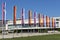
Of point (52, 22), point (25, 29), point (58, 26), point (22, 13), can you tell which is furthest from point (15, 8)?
point (58, 26)

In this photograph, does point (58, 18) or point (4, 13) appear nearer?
point (4, 13)

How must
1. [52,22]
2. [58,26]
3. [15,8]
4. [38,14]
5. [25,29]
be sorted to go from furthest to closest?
[58,26] < [25,29] < [52,22] < [38,14] < [15,8]

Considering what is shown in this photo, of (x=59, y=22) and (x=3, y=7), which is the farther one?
(x=59, y=22)

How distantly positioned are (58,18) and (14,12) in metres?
110

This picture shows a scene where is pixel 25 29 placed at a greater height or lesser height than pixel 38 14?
lesser

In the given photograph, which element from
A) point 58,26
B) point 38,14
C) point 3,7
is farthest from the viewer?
point 58,26

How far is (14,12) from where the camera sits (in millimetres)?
47031

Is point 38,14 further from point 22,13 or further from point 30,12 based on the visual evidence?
point 22,13

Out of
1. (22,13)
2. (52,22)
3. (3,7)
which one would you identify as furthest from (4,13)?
(52,22)

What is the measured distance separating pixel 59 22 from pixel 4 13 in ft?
400

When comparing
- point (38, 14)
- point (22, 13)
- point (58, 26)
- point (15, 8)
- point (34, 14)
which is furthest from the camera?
point (58, 26)

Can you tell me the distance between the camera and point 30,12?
208 feet

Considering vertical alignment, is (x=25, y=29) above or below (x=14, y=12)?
below

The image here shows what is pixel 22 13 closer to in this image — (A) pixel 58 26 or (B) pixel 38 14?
(B) pixel 38 14
